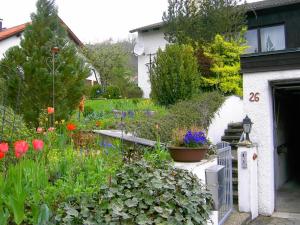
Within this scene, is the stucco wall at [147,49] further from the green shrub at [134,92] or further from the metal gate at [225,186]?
the metal gate at [225,186]

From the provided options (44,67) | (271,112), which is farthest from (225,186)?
(44,67)

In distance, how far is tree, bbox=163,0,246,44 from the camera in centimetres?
1360

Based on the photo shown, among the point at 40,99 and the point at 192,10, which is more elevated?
the point at 192,10

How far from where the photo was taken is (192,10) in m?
14.3

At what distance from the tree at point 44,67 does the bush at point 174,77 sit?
10.0 feet

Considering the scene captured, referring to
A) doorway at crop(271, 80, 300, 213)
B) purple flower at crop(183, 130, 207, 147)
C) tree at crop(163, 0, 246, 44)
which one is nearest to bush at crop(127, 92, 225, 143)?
purple flower at crop(183, 130, 207, 147)

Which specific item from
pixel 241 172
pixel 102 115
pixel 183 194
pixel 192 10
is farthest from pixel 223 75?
pixel 183 194

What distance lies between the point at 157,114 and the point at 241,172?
2.17 metres

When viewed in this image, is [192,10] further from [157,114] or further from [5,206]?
[5,206]

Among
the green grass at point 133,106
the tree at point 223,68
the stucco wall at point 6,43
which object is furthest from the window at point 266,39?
the stucco wall at point 6,43

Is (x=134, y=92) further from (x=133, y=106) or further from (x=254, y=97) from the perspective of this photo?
(x=254, y=97)

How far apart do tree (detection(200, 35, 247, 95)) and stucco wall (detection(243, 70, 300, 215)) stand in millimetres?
5207

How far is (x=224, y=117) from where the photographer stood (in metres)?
10.8

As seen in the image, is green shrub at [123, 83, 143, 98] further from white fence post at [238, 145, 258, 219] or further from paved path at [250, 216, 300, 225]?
paved path at [250, 216, 300, 225]
